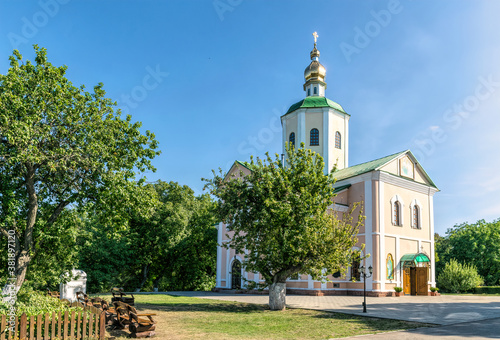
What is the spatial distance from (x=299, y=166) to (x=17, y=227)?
37.1 feet

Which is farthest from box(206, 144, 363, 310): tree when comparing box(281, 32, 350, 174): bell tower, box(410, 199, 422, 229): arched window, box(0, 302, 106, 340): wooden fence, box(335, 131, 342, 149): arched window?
box(335, 131, 342, 149): arched window

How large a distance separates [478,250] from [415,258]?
1956cm

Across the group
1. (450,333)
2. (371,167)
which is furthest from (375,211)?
(450,333)

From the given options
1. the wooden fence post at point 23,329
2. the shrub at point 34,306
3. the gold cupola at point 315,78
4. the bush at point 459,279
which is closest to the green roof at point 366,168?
the bush at point 459,279

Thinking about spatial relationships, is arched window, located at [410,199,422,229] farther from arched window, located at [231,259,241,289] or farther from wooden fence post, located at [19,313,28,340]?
wooden fence post, located at [19,313,28,340]

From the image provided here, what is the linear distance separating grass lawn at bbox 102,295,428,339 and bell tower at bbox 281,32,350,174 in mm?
18475

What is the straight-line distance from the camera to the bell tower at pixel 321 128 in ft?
109

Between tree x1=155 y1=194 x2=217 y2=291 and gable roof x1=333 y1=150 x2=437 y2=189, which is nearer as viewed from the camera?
gable roof x1=333 y1=150 x2=437 y2=189

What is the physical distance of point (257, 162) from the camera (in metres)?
18.8

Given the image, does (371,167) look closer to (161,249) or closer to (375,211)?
(375,211)

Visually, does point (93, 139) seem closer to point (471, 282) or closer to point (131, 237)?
point (131, 237)

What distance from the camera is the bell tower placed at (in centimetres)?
3328

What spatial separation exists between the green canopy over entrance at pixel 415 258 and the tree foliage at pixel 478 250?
1400 cm

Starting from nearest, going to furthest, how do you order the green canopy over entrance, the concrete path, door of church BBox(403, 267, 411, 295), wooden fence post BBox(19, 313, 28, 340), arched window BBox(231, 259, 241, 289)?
wooden fence post BBox(19, 313, 28, 340)
the concrete path
the green canopy over entrance
door of church BBox(403, 267, 411, 295)
arched window BBox(231, 259, 241, 289)
